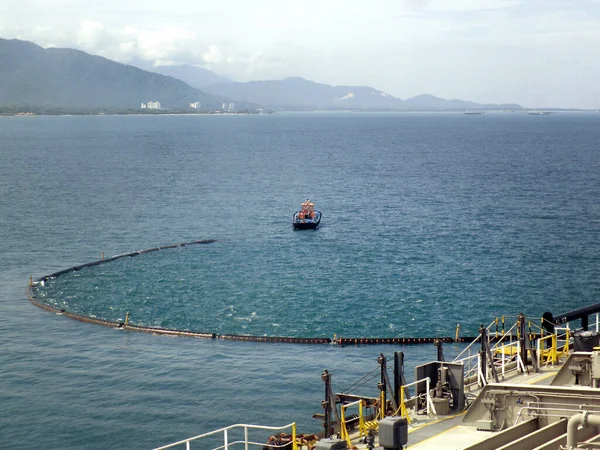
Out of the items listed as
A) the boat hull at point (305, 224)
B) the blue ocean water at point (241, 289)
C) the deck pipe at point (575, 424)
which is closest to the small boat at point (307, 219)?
the boat hull at point (305, 224)

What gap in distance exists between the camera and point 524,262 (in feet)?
310

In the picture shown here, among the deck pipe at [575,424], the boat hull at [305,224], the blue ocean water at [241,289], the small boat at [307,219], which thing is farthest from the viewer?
the small boat at [307,219]

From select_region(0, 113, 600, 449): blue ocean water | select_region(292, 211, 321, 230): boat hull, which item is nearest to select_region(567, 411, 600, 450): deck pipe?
select_region(0, 113, 600, 449): blue ocean water

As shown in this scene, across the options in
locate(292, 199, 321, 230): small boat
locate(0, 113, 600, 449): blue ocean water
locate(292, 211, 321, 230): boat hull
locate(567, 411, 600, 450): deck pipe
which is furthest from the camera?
locate(292, 199, 321, 230): small boat

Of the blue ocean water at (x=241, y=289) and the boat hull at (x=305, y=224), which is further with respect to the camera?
the boat hull at (x=305, y=224)

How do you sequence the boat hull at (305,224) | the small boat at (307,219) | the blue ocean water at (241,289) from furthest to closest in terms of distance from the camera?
the small boat at (307,219) < the boat hull at (305,224) < the blue ocean water at (241,289)

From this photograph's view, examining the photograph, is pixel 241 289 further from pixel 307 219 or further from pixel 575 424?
pixel 575 424

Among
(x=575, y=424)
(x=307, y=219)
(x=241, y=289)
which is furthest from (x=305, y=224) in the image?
(x=575, y=424)

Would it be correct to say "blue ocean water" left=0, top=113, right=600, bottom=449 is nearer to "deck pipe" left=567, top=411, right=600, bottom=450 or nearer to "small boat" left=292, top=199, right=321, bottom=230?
"small boat" left=292, top=199, right=321, bottom=230

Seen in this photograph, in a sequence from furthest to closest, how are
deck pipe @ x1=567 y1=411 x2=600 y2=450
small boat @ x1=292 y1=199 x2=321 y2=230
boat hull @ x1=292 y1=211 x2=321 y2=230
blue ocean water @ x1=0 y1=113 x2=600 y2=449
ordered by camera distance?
small boat @ x1=292 y1=199 x2=321 y2=230
boat hull @ x1=292 y1=211 x2=321 y2=230
blue ocean water @ x1=0 y1=113 x2=600 y2=449
deck pipe @ x1=567 y1=411 x2=600 y2=450

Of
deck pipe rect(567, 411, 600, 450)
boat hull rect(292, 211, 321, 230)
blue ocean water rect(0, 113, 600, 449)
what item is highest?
deck pipe rect(567, 411, 600, 450)

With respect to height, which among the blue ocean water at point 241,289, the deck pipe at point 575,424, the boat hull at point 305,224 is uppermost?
the deck pipe at point 575,424

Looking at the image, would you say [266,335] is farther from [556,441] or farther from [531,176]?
[531,176]

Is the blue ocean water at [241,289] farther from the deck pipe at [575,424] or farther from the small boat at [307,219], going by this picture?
the deck pipe at [575,424]
